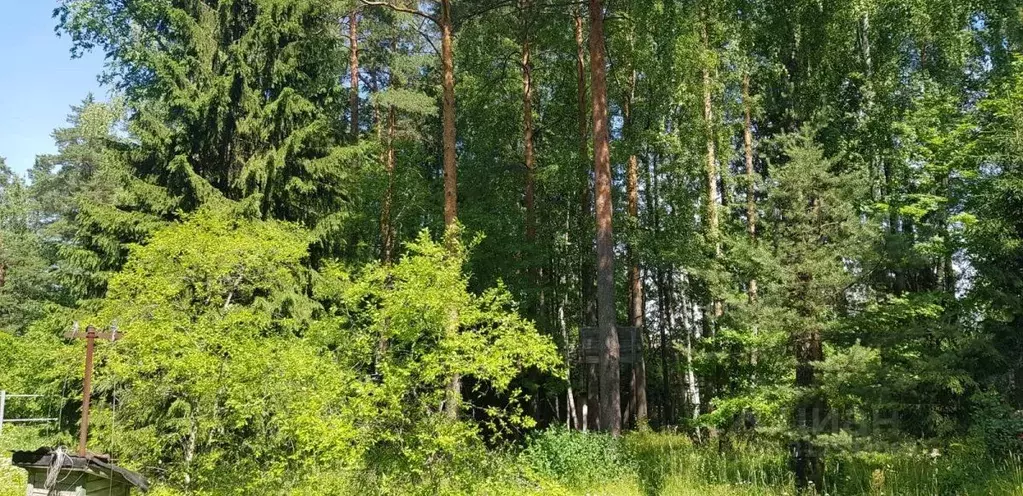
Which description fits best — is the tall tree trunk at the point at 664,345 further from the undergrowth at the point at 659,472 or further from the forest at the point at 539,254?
A: the undergrowth at the point at 659,472

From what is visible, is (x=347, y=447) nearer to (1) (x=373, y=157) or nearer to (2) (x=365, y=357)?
(2) (x=365, y=357)

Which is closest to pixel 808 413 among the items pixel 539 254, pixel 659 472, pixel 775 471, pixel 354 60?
pixel 775 471

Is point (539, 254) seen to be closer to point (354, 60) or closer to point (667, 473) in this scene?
point (667, 473)

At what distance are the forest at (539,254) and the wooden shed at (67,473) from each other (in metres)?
1.32

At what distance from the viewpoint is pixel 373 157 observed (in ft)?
60.6

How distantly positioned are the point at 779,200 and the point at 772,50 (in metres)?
9.57

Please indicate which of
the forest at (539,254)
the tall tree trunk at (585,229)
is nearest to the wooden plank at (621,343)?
the forest at (539,254)

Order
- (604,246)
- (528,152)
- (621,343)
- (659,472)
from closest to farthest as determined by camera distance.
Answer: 1. (659,472)
2. (604,246)
3. (621,343)
4. (528,152)

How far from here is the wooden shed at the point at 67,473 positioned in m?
5.80

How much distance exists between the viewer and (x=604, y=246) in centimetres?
1108

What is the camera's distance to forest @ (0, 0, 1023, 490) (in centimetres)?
700

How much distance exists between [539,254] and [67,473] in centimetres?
1165

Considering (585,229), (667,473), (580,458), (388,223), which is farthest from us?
(585,229)

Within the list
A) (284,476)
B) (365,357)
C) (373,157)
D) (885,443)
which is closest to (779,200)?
(885,443)
